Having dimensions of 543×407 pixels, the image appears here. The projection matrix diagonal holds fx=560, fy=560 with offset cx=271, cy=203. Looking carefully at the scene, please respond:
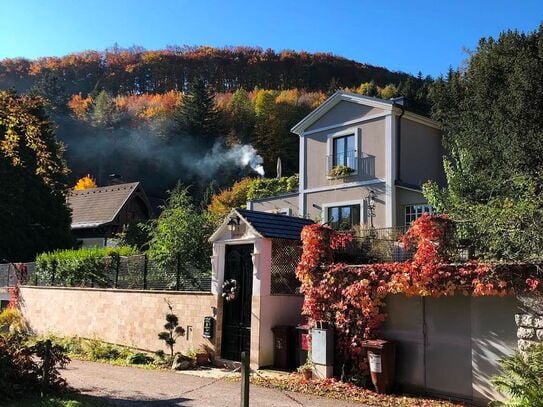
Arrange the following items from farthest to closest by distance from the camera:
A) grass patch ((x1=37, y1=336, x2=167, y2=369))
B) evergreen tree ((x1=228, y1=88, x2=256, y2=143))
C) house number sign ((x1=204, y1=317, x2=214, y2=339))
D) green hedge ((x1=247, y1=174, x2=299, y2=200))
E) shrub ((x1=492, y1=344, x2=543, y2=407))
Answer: evergreen tree ((x1=228, y1=88, x2=256, y2=143)) < green hedge ((x1=247, y1=174, x2=299, y2=200)) < grass patch ((x1=37, y1=336, x2=167, y2=369)) < house number sign ((x1=204, y1=317, x2=214, y2=339)) < shrub ((x1=492, y1=344, x2=543, y2=407))

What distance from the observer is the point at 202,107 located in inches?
2670

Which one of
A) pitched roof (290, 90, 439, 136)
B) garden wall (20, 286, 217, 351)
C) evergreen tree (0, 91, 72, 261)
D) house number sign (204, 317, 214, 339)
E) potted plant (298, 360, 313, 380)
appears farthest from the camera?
evergreen tree (0, 91, 72, 261)

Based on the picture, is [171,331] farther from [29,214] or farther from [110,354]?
[29,214]

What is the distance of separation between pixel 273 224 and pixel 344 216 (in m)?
10.9

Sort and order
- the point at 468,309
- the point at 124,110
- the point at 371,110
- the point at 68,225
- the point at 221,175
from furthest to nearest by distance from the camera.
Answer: the point at 124,110 < the point at 221,175 < the point at 68,225 < the point at 371,110 < the point at 468,309

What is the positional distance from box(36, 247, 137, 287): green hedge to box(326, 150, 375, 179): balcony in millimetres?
8778

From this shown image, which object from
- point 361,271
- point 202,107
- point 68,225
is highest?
point 202,107

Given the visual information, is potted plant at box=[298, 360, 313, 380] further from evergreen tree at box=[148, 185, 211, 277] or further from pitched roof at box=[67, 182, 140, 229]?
pitched roof at box=[67, 182, 140, 229]

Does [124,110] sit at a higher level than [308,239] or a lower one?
higher

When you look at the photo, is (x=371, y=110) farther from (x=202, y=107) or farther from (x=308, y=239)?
(x=202, y=107)

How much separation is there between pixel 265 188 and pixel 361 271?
96.0ft

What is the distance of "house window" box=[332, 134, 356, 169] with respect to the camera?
2314cm

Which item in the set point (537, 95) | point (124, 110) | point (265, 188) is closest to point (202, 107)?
point (124, 110)

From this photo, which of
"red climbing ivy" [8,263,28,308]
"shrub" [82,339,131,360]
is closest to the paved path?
"shrub" [82,339,131,360]
